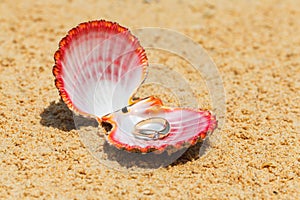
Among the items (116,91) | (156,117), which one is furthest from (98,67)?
(156,117)

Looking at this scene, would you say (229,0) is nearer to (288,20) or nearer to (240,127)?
(288,20)

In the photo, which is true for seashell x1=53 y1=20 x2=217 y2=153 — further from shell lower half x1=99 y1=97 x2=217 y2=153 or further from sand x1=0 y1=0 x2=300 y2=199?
sand x1=0 y1=0 x2=300 y2=199

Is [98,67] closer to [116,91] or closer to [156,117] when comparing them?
[116,91]

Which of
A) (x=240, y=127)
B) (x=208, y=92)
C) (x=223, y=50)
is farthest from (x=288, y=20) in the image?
(x=240, y=127)

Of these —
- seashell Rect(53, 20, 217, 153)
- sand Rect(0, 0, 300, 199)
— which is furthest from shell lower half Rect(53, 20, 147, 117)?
sand Rect(0, 0, 300, 199)

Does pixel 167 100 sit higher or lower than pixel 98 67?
lower

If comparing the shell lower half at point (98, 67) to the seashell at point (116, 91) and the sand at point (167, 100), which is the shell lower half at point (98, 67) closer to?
the seashell at point (116, 91)

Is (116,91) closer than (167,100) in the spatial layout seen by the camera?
Yes
